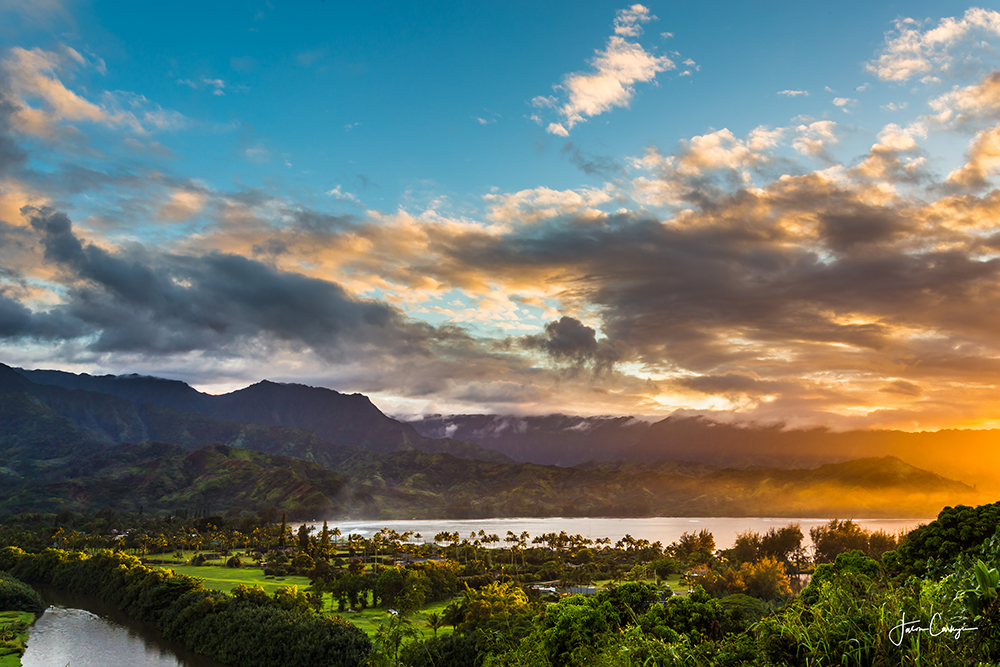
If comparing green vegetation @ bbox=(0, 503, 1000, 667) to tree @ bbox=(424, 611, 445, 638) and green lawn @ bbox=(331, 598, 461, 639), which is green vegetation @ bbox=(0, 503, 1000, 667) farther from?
green lawn @ bbox=(331, 598, 461, 639)

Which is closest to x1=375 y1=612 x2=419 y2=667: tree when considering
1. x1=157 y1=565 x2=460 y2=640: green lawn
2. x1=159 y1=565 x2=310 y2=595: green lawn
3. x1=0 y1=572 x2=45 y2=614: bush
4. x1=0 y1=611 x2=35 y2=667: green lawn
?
x1=157 y1=565 x2=460 y2=640: green lawn

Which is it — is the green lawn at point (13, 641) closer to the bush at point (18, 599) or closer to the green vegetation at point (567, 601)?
the bush at point (18, 599)

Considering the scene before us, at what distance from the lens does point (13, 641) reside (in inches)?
2502

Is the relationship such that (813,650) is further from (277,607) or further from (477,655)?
(277,607)

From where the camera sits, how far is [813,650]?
10758 millimetres

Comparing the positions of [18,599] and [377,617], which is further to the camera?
[377,617]

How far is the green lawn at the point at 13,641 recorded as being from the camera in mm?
57656

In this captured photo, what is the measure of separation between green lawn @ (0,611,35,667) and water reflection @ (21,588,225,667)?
2.81ft

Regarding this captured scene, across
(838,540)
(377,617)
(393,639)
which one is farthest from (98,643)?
(838,540)

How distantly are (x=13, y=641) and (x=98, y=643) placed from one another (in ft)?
26.7

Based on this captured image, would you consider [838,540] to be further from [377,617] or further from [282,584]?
[282,584]

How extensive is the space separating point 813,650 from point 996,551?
6.54 m

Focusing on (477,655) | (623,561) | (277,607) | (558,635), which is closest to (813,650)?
(558,635)

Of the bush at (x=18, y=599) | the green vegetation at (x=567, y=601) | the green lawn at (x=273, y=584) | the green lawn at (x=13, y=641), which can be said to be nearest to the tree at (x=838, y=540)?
the green vegetation at (x=567, y=601)
